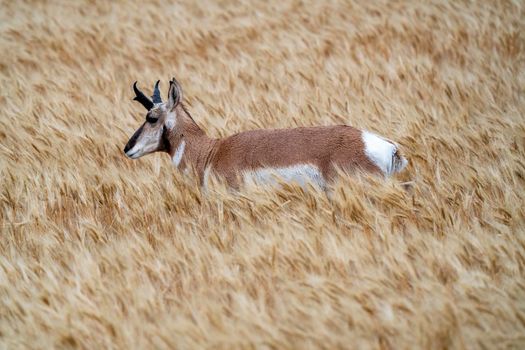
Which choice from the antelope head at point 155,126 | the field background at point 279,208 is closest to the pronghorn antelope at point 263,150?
the antelope head at point 155,126

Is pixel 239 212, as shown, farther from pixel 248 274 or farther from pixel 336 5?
pixel 336 5

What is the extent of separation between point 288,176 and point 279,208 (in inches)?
23.6

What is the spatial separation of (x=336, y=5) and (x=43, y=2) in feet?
21.6

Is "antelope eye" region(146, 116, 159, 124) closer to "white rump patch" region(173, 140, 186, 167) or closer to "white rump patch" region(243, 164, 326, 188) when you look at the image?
"white rump patch" region(173, 140, 186, 167)

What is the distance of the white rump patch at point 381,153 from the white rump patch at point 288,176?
1.43 ft

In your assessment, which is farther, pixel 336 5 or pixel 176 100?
pixel 336 5

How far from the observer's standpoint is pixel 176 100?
6098 millimetres

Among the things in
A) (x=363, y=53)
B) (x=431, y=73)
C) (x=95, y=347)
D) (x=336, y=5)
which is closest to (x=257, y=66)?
(x=363, y=53)

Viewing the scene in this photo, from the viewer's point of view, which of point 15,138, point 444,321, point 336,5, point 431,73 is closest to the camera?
point 444,321

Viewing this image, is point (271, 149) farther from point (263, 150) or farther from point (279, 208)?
point (279, 208)

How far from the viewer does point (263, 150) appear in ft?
17.6

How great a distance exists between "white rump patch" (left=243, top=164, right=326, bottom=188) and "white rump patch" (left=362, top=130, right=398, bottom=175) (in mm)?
436

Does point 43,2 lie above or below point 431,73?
above

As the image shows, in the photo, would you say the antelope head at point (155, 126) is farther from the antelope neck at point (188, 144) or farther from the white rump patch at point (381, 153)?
the white rump patch at point (381, 153)
